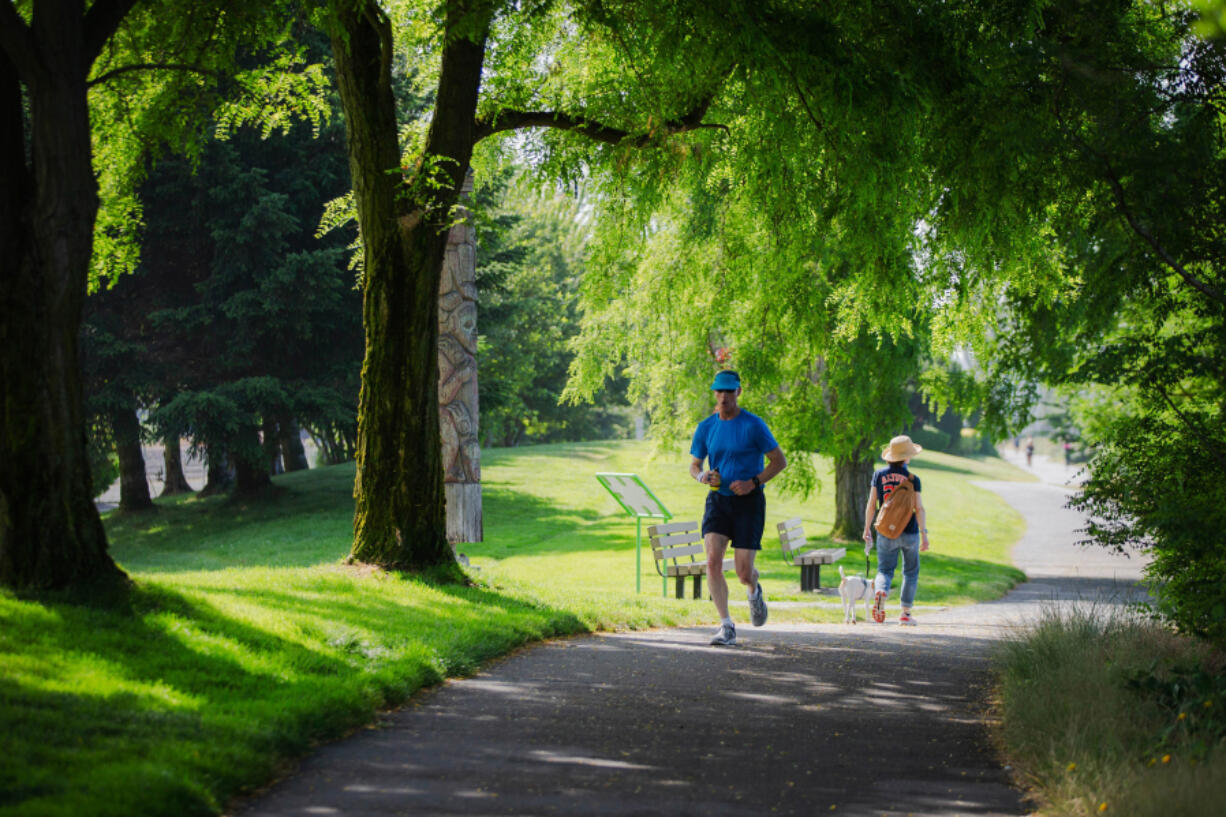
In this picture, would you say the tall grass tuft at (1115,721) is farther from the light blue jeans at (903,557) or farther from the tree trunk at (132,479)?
the tree trunk at (132,479)

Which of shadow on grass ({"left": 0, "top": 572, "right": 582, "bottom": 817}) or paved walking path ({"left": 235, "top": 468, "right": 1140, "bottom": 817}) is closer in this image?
shadow on grass ({"left": 0, "top": 572, "right": 582, "bottom": 817})

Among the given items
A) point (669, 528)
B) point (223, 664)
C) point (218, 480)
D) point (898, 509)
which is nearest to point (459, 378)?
point (669, 528)

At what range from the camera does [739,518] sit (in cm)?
906

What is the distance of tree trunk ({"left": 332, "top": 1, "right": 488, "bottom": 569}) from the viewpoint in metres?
10.4

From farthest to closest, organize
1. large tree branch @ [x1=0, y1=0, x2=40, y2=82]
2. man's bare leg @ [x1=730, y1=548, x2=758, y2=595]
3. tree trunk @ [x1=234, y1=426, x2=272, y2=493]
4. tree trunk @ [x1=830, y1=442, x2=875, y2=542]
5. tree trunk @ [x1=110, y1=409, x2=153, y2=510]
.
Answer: tree trunk @ [x1=110, y1=409, x2=153, y2=510]
tree trunk @ [x1=234, y1=426, x2=272, y2=493]
tree trunk @ [x1=830, y1=442, x2=875, y2=542]
man's bare leg @ [x1=730, y1=548, x2=758, y2=595]
large tree branch @ [x1=0, y1=0, x2=40, y2=82]

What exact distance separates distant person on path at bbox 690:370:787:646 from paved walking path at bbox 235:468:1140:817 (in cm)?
87

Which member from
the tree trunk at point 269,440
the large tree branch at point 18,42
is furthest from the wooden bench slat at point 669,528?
the tree trunk at point 269,440

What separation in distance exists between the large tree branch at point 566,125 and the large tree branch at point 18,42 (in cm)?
431

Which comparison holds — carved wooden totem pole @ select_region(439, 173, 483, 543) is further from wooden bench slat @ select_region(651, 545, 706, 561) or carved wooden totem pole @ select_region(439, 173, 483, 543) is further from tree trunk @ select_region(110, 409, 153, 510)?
tree trunk @ select_region(110, 409, 153, 510)

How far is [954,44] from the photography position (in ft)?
27.9

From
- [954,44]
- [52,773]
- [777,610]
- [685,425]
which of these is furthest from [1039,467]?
[52,773]

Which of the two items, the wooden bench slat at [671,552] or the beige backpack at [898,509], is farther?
the wooden bench slat at [671,552]

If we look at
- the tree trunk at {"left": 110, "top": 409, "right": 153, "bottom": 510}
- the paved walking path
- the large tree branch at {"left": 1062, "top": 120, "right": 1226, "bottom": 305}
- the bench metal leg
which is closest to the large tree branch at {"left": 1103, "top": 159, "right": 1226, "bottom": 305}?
the large tree branch at {"left": 1062, "top": 120, "right": 1226, "bottom": 305}

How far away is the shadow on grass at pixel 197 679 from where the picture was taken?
4590 millimetres
